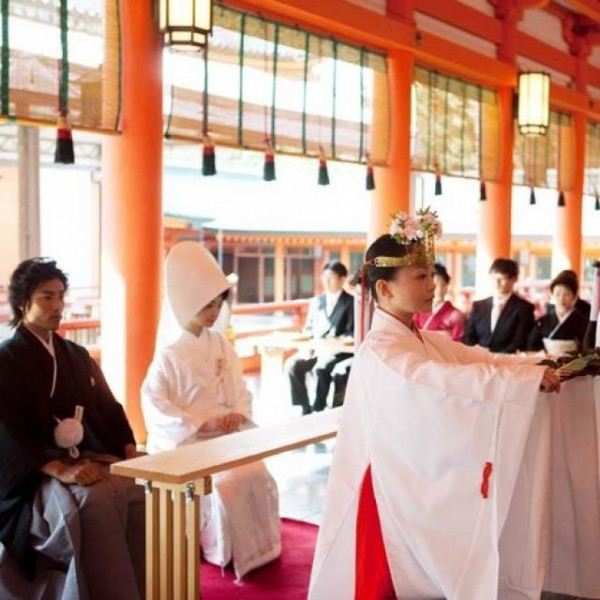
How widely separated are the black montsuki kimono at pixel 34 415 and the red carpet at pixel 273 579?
28.1 inches

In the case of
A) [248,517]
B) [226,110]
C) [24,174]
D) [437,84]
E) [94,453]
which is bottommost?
[248,517]

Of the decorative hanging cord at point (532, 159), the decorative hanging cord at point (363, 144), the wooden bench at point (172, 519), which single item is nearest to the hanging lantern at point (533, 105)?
the decorative hanging cord at point (532, 159)

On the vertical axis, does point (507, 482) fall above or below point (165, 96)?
below

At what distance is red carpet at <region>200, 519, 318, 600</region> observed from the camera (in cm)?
368

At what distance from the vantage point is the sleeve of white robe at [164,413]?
→ 4.01 meters

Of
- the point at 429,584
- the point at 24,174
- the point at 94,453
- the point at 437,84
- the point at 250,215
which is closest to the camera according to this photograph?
the point at 429,584

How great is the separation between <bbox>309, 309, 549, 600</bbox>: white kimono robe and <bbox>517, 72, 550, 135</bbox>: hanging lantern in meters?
5.40

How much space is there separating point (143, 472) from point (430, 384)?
1.05 metres

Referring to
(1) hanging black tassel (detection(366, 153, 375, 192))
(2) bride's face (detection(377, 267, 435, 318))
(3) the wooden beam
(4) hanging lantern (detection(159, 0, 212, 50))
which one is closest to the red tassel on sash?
(2) bride's face (detection(377, 267, 435, 318))

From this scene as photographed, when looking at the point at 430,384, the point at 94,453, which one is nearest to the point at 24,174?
the point at 94,453

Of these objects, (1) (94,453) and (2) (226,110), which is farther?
(2) (226,110)

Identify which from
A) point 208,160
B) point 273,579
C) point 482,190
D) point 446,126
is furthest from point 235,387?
point 482,190

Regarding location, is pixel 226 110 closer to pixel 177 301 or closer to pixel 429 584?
pixel 177 301

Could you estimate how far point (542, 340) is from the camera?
647 cm
